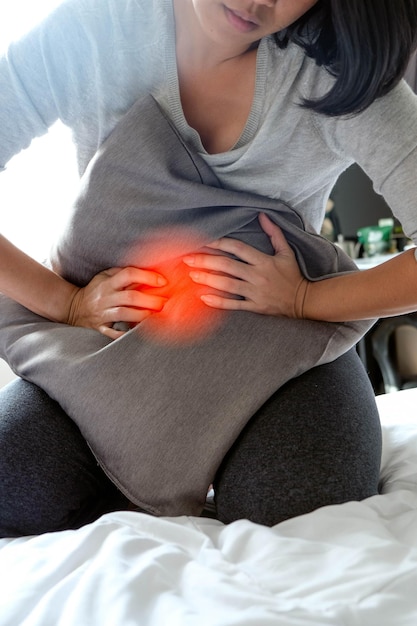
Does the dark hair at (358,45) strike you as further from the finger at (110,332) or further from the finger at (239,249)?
the finger at (110,332)

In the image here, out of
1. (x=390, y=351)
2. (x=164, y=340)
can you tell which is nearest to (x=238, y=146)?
(x=164, y=340)

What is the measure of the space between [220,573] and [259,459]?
0.26 meters

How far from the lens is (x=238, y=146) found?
0.99m

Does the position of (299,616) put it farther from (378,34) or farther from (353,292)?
(378,34)

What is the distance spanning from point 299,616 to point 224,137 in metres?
0.71

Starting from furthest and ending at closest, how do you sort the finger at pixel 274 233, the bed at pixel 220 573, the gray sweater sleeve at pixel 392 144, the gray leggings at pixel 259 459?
1. the finger at pixel 274 233
2. the gray sweater sleeve at pixel 392 144
3. the gray leggings at pixel 259 459
4. the bed at pixel 220 573

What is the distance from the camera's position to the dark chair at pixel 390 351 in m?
1.65

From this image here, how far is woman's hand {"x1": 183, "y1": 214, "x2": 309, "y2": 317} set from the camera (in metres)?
0.98

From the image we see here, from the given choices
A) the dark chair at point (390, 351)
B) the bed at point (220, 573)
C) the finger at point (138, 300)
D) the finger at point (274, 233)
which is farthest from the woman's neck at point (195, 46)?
the dark chair at point (390, 351)

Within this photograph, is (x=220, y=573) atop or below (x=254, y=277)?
below

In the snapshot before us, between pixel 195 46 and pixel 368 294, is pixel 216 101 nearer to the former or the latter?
pixel 195 46

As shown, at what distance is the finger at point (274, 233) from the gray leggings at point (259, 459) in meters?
0.20

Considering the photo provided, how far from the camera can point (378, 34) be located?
87 centimetres

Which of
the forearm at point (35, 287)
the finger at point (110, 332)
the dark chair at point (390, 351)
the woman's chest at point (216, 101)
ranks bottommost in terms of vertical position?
the dark chair at point (390, 351)
